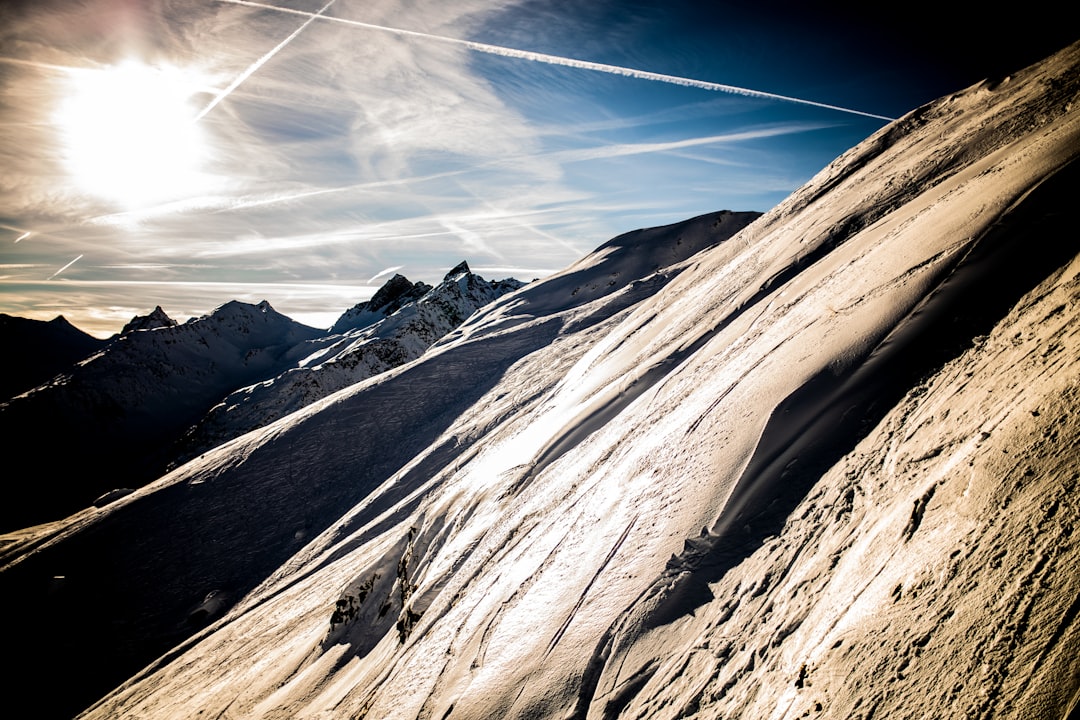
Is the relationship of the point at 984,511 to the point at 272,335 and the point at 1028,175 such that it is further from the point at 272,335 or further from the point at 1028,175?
the point at 272,335

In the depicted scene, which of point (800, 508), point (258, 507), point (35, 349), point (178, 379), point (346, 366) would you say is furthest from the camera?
point (35, 349)

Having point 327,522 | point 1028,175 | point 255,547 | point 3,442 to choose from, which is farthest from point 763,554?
point 3,442

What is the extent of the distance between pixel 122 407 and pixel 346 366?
2643 inches

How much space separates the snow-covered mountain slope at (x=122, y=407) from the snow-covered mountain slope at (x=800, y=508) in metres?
87.9

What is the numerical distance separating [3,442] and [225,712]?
119185 mm

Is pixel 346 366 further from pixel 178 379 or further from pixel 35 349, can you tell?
pixel 35 349

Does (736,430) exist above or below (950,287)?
below

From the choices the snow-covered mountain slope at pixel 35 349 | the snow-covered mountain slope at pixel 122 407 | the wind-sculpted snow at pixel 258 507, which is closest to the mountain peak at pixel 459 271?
the snow-covered mountain slope at pixel 122 407

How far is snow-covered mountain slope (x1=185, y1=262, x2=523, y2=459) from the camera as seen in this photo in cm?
6575

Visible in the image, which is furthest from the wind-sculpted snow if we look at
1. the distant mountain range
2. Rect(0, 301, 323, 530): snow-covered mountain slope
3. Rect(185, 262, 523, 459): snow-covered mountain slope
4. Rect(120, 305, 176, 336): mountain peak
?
Rect(120, 305, 176, 336): mountain peak

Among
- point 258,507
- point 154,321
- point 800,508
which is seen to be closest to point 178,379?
point 154,321

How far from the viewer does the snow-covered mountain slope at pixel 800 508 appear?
10.4 ft

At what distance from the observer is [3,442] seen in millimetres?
80812

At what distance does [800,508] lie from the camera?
5.11m
